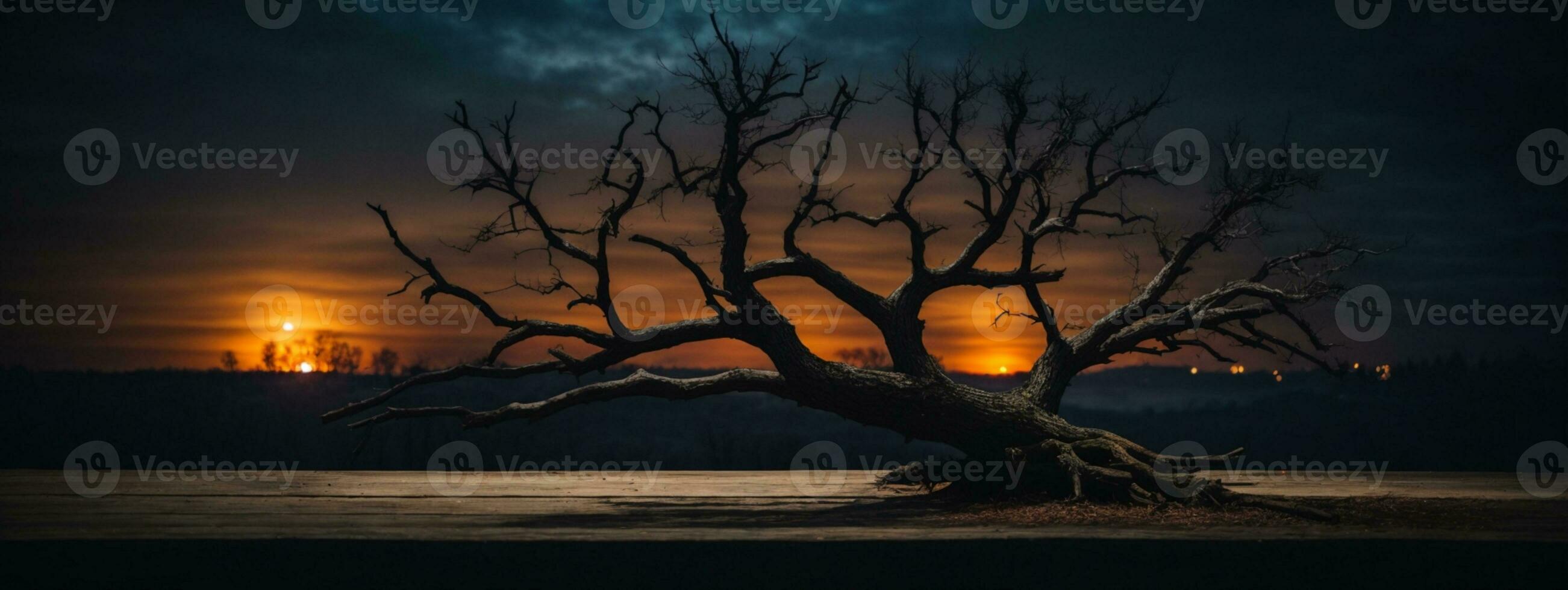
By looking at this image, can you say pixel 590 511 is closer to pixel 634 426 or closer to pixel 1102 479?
pixel 1102 479

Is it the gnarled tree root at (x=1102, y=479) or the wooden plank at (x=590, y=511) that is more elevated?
the gnarled tree root at (x=1102, y=479)

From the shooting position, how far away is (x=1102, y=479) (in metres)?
8.92

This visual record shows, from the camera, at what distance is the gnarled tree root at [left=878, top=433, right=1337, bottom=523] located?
→ 8.57 metres

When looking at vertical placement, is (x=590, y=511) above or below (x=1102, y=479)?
below

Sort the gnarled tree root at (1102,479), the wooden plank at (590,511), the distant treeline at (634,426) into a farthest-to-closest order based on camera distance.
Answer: the distant treeline at (634,426) < the gnarled tree root at (1102,479) < the wooden plank at (590,511)

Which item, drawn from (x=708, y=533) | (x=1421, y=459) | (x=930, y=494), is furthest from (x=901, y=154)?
(x=1421, y=459)

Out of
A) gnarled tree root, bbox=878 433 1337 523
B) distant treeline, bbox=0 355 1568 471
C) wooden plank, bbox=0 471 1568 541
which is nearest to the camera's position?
wooden plank, bbox=0 471 1568 541

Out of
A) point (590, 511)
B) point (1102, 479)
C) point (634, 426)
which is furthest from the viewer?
point (634, 426)

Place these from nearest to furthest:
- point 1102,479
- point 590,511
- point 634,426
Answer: point 590,511 → point 1102,479 → point 634,426

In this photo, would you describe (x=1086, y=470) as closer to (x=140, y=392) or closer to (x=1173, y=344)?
(x=1173, y=344)

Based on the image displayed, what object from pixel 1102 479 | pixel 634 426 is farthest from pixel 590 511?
pixel 634 426

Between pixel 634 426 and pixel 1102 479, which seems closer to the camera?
pixel 1102 479

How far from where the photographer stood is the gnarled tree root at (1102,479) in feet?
28.1

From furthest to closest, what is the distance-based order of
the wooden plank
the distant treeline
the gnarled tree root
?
the distant treeline
the gnarled tree root
the wooden plank
